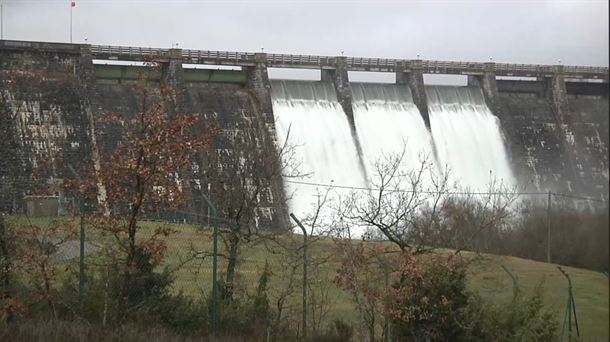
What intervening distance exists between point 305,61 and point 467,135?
8781 millimetres

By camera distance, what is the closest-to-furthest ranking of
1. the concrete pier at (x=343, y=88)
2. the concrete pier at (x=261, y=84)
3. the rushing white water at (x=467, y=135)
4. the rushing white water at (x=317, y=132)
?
the concrete pier at (x=261, y=84) → the rushing white water at (x=317, y=132) → the concrete pier at (x=343, y=88) → the rushing white water at (x=467, y=135)

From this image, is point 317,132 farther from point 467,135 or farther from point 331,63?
point 467,135

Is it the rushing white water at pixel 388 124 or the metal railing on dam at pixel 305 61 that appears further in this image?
the rushing white water at pixel 388 124

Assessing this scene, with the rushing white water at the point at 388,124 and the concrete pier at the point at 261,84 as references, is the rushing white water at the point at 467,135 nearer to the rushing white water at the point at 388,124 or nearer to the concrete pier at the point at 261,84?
the rushing white water at the point at 388,124

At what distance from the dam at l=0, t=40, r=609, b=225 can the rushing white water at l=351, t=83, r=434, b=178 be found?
6 cm

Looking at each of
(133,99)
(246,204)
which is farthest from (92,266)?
(133,99)

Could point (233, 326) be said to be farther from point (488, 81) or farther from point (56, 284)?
point (488, 81)

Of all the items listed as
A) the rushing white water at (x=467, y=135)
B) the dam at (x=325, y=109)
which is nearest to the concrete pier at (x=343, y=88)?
the dam at (x=325, y=109)

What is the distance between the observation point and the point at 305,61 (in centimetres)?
3856

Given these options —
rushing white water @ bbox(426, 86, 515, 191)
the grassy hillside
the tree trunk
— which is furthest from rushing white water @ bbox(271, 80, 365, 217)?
the tree trunk

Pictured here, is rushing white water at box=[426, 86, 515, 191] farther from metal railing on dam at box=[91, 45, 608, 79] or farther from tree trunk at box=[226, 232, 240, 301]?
tree trunk at box=[226, 232, 240, 301]

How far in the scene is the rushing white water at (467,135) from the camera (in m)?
40.2

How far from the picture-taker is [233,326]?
379 inches

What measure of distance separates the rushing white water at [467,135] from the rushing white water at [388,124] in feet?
3.68
